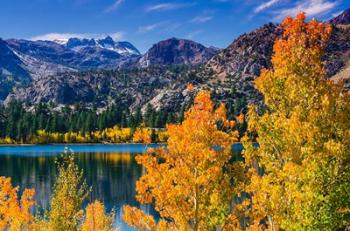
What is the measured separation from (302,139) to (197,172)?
20.3 feet

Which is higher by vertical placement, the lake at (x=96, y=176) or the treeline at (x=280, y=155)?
the treeline at (x=280, y=155)

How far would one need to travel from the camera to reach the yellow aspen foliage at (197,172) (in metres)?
26.6

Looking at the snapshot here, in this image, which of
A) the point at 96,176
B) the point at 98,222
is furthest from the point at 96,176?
the point at 98,222

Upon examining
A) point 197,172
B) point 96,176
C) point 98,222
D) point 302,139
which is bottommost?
point 96,176

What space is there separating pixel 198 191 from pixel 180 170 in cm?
160

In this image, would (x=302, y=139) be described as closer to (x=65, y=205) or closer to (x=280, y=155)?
(x=280, y=155)

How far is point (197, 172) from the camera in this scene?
27.0 m

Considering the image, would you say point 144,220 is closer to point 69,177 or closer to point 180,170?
point 180,170

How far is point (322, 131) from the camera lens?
24016 mm

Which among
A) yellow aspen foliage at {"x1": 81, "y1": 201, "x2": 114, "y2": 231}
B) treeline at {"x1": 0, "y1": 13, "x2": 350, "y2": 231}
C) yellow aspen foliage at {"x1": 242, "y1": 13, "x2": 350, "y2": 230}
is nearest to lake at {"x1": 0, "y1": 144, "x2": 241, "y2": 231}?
yellow aspen foliage at {"x1": 81, "y1": 201, "x2": 114, "y2": 231}

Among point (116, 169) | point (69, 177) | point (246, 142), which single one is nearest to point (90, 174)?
point (116, 169)

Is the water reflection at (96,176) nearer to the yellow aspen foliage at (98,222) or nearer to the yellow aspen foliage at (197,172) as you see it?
the yellow aspen foliage at (98,222)

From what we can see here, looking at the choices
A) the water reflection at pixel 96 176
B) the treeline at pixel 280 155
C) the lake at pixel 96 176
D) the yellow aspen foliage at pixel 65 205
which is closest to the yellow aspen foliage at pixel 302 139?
the treeline at pixel 280 155

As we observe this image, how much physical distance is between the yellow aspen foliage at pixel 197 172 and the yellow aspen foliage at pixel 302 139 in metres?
1.58
